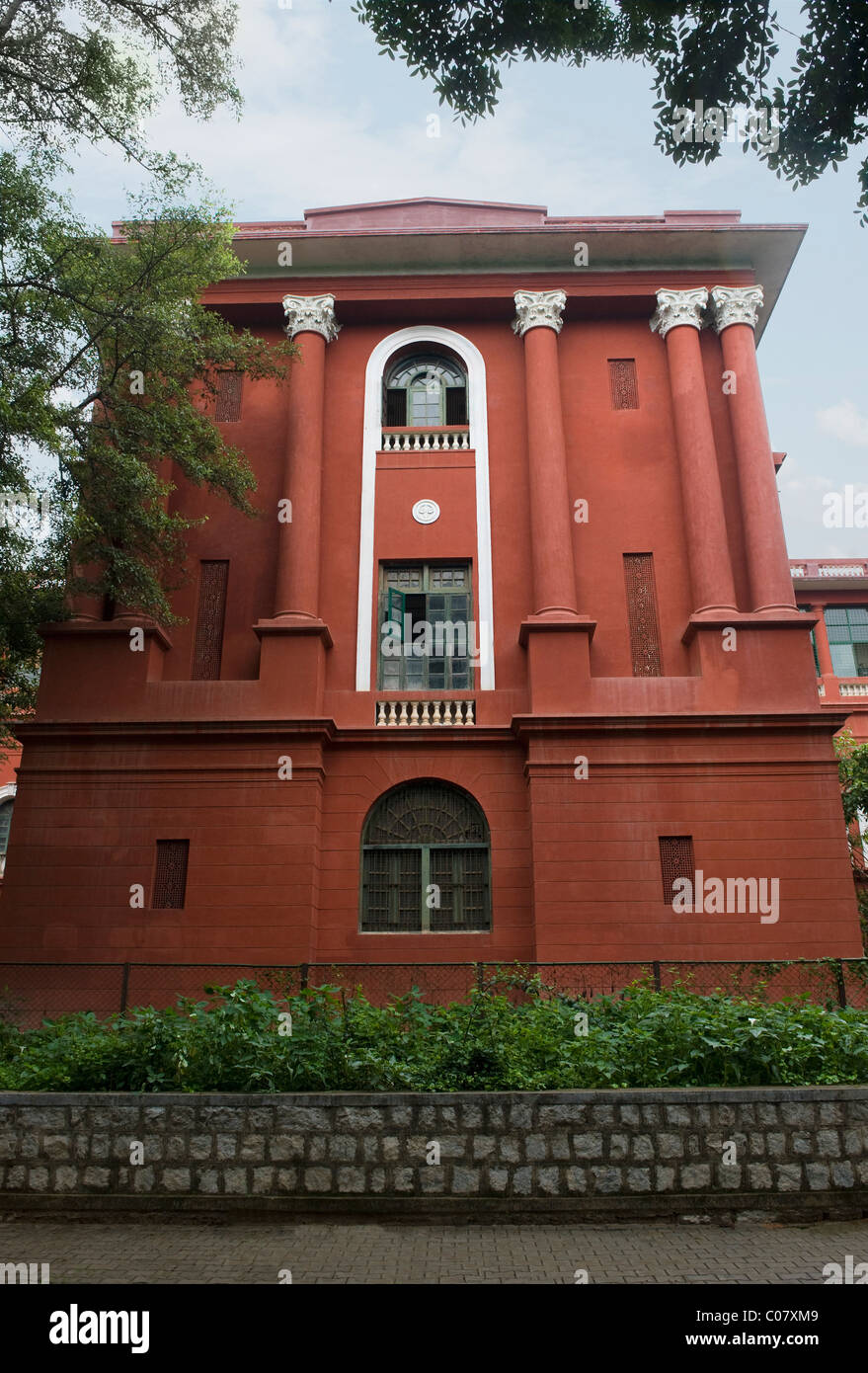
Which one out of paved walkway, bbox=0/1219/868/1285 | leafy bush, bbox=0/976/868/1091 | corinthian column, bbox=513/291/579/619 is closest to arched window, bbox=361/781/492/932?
corinthian column, bbox=513/291/579/619

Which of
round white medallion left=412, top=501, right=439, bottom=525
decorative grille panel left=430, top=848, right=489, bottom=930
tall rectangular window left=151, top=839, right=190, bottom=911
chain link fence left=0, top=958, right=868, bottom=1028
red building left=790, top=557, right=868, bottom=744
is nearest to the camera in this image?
chain link fence left=0, top=958, right=868, bottom=1028

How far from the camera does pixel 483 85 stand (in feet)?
27.0

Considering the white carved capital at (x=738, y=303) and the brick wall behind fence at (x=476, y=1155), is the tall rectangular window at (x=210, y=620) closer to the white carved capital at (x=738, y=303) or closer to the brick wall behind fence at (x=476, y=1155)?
the brick wall behind fence at (x=476, y=1155)

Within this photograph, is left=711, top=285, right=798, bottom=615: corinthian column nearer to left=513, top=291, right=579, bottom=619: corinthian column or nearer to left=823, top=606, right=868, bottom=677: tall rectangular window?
left=513, top=291, right=579, bottom=619: corinthian column

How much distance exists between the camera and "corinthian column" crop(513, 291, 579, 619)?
50.1 ft

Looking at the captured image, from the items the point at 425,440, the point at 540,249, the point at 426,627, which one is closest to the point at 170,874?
the point at 426,627

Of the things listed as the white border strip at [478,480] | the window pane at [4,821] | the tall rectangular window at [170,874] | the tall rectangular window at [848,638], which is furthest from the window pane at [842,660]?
the window pane at [4,821]

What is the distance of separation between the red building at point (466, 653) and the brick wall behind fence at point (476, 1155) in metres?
6.70

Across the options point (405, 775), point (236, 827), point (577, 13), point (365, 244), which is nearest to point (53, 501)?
point (236, 827)

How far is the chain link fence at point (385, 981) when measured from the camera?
969cm

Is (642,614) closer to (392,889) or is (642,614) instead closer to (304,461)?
(392,889)

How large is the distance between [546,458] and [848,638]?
623 inches

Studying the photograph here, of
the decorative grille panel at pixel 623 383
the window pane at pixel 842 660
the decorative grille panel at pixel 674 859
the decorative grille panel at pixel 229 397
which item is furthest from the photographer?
the window pane at pixel 842 660

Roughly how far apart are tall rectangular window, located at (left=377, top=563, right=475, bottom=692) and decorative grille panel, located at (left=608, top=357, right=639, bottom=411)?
174 inches
